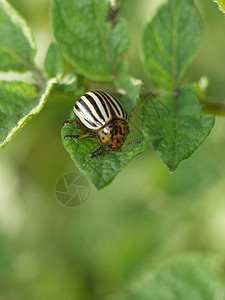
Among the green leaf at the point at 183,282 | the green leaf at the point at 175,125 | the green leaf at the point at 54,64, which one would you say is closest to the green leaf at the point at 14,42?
the green leaf at the point at 54,64

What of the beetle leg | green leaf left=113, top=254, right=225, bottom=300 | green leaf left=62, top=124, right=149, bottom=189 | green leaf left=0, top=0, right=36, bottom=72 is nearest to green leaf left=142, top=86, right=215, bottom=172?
green leaf left=62, top=124, right=149, bottom=189

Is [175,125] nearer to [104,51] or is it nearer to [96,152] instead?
[96,152]

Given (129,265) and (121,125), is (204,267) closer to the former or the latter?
(129,265)

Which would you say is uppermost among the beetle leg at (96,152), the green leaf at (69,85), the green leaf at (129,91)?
the green leaf at (69,85)

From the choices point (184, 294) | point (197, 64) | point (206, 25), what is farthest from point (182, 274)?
point (206, 25)

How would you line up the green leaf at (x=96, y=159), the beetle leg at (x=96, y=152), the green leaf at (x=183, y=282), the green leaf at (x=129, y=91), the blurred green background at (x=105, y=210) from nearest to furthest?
the green leaf at (x=96, y=159) < the beetle leg at (x=96, y=152) < the green leaf at (x=129, y=91) < the green leaf at (x=183, y=282) < the blurred green background at (x=105, y=210)

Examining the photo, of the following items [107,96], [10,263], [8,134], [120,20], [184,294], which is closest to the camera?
[8,134]

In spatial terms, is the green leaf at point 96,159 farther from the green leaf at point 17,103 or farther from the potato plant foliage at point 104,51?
the potato plant foliage at point 104,51
